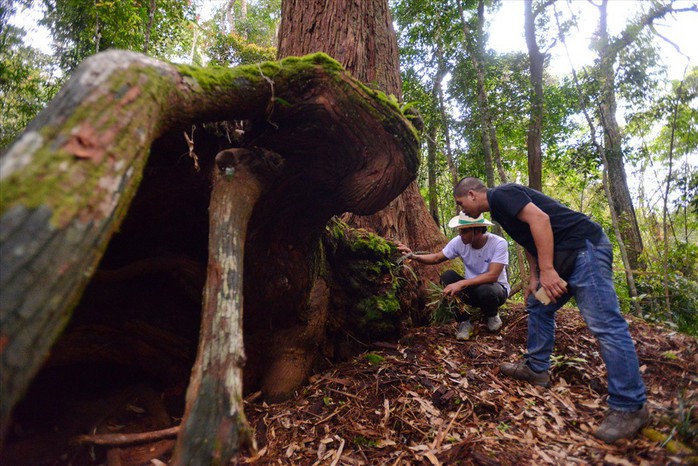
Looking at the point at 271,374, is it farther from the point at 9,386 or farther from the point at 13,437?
the point at 9,386

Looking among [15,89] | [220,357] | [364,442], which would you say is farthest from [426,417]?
[15,89]

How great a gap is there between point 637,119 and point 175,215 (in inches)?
433

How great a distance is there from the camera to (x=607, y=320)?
9.02 ft

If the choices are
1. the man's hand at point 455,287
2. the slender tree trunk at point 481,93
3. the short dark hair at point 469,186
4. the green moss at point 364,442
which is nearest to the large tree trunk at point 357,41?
the man's hand at point 455,287

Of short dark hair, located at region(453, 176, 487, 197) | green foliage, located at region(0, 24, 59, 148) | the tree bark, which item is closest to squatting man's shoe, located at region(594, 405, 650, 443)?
short dark hair, located at region(453, 176, 487, 197)

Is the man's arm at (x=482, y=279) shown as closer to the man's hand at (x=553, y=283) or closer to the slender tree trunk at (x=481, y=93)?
the man's hand at (x=553, y=283)

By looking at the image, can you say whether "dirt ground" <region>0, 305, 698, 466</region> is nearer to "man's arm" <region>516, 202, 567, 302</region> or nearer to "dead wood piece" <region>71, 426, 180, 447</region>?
"dead wood piece" <region>71, 426, 180, 447</region>

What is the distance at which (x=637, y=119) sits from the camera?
30.5ft

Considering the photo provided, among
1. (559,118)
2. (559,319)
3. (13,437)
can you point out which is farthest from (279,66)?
(559,118)

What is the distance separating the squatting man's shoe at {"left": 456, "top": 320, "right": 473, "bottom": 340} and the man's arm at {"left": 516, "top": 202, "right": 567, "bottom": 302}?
1.45m

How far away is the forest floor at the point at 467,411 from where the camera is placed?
2385 millimetres

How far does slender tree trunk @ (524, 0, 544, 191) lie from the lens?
840 cm

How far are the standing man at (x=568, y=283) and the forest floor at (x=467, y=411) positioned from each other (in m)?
0.16

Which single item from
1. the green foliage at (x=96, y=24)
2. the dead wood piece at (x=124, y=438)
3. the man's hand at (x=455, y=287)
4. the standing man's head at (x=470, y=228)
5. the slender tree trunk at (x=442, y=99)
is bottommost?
the dead wood piece at (x=124, y=438)
